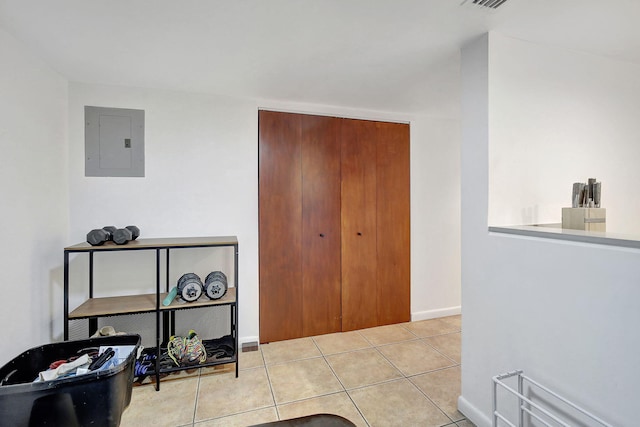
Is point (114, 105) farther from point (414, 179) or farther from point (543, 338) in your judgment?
point (543, 338)

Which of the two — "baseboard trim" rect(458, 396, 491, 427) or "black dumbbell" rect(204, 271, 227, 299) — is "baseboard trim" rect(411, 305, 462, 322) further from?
"black dumbbell" rect(204, 271, 227, 299)

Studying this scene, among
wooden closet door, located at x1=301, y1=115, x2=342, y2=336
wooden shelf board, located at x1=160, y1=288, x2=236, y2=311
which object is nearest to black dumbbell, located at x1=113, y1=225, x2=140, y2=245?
wooden shelf board, located at x1=160, y1=288, x2=236, y2=311

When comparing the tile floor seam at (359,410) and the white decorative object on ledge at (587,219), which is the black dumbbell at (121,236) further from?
the white decorative object on ledge at (587,219)

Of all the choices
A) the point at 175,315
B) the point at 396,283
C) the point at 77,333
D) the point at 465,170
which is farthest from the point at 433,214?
the point at 77,333

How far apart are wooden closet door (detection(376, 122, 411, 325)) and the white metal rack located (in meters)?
1.72

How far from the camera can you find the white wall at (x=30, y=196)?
1.72 m

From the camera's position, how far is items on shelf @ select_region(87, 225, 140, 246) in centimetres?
213

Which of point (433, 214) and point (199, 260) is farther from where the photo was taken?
point (433, 214)

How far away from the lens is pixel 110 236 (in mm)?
2275

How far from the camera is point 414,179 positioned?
3.39 meters

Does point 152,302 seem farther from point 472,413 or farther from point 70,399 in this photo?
point 472,413

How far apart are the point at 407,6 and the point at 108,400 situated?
7.29 feet

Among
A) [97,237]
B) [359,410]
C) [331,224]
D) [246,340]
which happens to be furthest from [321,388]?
[97,237]

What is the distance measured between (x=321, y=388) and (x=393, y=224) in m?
1.81
